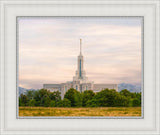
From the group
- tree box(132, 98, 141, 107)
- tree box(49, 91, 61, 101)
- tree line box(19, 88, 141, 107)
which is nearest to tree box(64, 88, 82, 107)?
tree line box(19, 88, 141, 107)

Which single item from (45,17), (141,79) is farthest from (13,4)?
(141,79)

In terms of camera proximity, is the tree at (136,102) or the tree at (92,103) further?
the tree at (92,103)

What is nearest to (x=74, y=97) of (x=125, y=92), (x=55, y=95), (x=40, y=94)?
(x=55, y=95)

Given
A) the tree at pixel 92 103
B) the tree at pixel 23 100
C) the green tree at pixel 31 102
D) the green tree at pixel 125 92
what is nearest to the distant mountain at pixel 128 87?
the green tree at pixel 125 92

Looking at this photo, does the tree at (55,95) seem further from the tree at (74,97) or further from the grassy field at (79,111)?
the grassy field at (79,111)

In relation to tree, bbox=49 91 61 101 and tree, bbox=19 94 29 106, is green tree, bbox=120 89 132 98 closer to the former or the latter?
tree, bbox=49 91 61 101

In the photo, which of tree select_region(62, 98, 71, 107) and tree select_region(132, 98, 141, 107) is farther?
tree select_region(62, 98, 71, 107)
